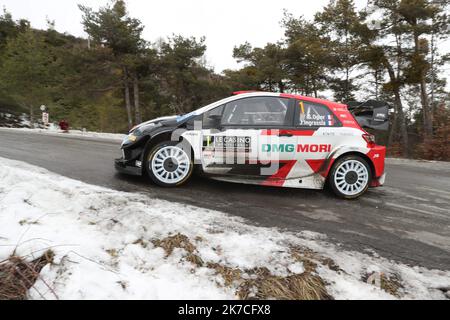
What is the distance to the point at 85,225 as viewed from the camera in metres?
2.77

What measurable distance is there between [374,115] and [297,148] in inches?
65.1

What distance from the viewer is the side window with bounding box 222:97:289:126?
4.36 metres

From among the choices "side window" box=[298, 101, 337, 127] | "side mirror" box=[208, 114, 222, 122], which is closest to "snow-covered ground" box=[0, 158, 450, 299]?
"side mirror" box=[208, 114, 222, 122]

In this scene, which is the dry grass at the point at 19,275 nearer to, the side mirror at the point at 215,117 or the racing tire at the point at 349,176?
the side mirror at the point at 215,117

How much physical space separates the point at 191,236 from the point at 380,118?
3987 mm

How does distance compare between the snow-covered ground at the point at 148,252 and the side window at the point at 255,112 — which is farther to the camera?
the side window at the point at 255,112

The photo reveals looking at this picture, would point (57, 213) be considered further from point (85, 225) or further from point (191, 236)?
point (191, 236)

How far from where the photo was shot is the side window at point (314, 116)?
4.45 metres

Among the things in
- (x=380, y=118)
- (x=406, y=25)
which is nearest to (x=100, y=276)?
(x=380, y=118)

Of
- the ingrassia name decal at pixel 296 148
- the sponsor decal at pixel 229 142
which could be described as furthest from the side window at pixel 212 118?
the ingrassia name decal at pixel 296 148

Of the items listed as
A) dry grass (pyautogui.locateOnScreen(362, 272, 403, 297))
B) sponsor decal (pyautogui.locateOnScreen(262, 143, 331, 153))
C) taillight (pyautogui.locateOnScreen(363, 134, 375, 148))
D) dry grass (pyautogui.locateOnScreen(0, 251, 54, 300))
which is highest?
taillight (pyautogui.locateOnScreen(363, 134, 375, 148))

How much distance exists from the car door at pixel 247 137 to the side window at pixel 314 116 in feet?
0.66

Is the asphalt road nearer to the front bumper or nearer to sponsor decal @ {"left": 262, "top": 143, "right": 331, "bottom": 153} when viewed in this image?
the front bumper

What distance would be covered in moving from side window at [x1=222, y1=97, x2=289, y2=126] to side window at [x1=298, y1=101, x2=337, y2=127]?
0.28 m
